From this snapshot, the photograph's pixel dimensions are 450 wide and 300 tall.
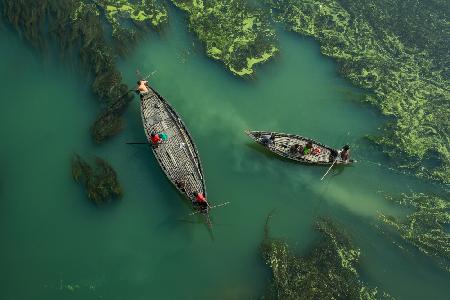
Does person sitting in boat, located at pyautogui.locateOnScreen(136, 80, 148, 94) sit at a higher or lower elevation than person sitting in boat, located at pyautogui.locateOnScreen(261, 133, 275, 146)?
higher

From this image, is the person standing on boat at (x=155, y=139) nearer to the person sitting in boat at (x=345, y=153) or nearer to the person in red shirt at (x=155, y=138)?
the person in red shirt at (x=155, y=138)

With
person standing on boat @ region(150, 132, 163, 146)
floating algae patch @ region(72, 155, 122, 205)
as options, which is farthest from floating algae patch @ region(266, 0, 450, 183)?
floating algae patch @ region(72, 155, 122, 205)

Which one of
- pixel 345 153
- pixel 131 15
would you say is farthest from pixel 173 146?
pixel 131 15

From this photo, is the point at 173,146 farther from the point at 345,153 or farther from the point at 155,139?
the point at 345,153

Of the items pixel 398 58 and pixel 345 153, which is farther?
pixel 398 58

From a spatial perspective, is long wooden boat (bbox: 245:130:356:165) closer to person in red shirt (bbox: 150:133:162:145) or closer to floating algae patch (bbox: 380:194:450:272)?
floating algae patch (bbox: 380:194:450:272)

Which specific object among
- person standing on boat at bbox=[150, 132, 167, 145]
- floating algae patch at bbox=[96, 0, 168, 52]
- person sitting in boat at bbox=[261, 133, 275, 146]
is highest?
floating algae patch at bbox=[96, 0, 168, 52]

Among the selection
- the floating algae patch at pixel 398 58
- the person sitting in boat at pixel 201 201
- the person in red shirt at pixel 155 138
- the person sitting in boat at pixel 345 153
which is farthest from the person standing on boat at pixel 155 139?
the floating algae patch at pixel 398 58
